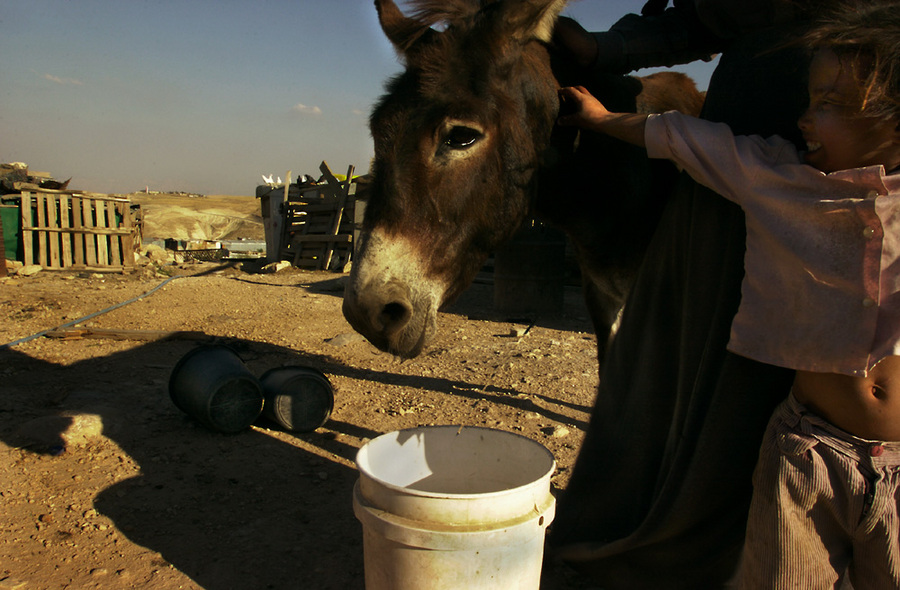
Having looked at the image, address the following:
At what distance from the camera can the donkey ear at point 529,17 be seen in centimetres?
200

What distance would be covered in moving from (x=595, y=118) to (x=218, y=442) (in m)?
3.08

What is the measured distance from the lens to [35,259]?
46.4ft

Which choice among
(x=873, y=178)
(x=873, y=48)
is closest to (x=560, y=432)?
(x=873, y=178)

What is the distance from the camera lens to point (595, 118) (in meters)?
1.88

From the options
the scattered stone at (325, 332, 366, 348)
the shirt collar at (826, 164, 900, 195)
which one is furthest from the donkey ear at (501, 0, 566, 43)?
the scattered stone at (325, 332, 366, 348)

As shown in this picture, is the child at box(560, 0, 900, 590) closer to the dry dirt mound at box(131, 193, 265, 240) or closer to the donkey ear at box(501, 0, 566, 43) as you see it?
the donkey ear at box(501, 0, 566, 43)

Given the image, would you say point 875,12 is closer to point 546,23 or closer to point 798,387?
point 798,387

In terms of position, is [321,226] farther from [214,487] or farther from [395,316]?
[395,316]

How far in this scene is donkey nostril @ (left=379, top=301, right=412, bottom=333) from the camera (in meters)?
1.81

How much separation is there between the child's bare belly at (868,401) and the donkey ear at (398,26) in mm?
1689

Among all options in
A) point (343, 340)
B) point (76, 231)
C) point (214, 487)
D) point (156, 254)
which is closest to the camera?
point (214, 487)

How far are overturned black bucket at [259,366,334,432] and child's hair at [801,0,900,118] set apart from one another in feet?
11.2

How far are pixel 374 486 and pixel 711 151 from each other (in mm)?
1288

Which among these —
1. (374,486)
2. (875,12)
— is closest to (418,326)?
(374,486)
